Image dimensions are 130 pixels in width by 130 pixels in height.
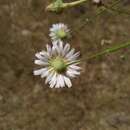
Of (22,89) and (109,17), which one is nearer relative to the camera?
(22,89)

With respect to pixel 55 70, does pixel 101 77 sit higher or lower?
lower

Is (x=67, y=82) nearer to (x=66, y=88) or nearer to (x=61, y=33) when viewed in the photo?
(x=61, y=33)

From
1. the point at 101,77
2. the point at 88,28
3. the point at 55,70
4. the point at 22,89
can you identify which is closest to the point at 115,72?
the point at 101,77

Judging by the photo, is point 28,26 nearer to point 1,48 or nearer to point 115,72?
point 1,48

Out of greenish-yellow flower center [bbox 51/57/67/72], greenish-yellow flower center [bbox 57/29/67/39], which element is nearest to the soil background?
greenish-yellow flower center [bbox 57/29/67/39]

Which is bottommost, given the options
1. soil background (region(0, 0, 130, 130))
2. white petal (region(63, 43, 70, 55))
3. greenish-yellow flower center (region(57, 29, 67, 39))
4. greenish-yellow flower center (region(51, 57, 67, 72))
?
soil background (region(0, 0, 130, 130))

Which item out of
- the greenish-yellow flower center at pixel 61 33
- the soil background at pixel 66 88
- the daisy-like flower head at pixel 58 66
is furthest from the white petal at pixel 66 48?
the soil background at pixel 66 88

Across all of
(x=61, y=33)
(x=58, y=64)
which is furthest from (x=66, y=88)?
(x=58, y=64)

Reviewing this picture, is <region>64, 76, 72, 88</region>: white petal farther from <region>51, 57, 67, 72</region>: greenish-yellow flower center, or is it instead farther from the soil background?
the soil background
